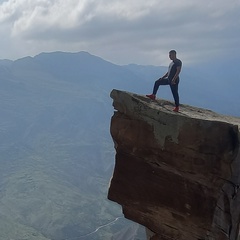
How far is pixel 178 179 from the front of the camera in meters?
22.5

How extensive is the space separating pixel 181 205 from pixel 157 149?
10.6 ft

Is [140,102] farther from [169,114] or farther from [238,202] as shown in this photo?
[238,202]

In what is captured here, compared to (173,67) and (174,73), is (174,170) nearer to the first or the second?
(174,73)

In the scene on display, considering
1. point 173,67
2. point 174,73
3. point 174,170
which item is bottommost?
point 174,170

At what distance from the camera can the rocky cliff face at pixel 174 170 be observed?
21266mm

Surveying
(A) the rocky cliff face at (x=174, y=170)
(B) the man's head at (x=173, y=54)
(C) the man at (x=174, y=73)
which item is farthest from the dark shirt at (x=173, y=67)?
(A) the rocky cliff face at (x=174, y=170)

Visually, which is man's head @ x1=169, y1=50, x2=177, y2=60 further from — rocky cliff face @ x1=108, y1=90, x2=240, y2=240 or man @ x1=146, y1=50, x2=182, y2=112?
rocky cliff face @ x1=108, y1=90, x2=240, y2=240

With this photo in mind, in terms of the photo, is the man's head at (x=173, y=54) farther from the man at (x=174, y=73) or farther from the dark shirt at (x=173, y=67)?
the dark shirt at (x=173, y=67)

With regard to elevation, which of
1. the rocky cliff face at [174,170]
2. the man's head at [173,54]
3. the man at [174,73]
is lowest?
the rocky cliff face at [174,170]

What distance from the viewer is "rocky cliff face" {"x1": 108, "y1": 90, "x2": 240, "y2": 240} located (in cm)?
2127

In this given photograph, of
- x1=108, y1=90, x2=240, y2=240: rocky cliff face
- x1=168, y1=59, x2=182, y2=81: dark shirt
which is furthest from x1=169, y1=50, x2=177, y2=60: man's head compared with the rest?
x1=108, y1=90, x2=240, y2=240: rocky cliff face

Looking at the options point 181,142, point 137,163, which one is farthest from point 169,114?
point 137,163

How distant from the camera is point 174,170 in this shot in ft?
74.0

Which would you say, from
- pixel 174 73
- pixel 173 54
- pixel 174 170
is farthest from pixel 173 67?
pixel 174 170
